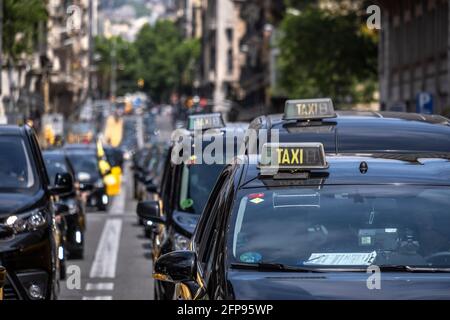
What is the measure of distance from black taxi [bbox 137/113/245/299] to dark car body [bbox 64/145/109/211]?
1837 centimetres

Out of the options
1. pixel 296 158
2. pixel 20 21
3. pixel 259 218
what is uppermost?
pixel 20 21

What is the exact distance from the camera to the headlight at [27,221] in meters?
11.6

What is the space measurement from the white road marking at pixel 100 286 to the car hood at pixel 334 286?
10.1 m

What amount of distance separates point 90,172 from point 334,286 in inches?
1138

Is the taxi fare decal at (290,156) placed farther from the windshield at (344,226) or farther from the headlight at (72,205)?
the headlight at (72,205)

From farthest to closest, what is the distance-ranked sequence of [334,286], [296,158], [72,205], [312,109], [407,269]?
[72,205]
[312,109]
[296,158]
[407,269]
[334,286]

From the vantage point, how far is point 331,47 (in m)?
60.7

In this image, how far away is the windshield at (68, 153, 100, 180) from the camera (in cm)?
3462

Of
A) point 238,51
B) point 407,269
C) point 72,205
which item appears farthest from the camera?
point 238,51

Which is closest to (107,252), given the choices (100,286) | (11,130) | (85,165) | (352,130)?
(100,286)

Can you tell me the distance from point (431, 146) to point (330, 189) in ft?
7.02

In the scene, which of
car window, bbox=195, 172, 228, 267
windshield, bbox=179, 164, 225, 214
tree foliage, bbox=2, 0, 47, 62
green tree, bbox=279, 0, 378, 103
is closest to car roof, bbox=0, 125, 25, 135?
windshield, bbox=179, 164, 225, 214

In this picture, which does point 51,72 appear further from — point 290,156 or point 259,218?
point 259,218
